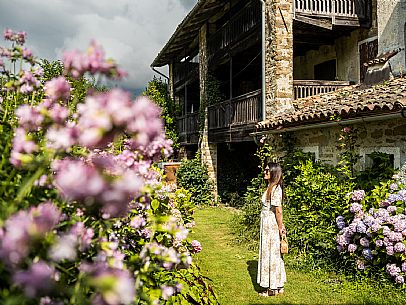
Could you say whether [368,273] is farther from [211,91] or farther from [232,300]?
[211,91]

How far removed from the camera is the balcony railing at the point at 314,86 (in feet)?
35.3

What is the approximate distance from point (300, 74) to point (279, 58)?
16.7ft

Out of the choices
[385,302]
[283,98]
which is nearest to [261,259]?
[385,302]

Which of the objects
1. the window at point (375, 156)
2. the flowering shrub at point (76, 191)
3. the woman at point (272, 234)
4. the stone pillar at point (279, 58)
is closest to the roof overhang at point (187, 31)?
the stone pillar at point (279, 58)

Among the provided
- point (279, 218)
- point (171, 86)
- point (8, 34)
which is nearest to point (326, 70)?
point (279, 218)

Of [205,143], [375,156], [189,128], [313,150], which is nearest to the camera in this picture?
[375,156]

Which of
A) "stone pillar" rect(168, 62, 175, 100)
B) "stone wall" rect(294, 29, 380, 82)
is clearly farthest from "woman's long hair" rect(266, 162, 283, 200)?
"stone pillar" rect(168, 62, 175, 100)

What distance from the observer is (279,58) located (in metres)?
10.4

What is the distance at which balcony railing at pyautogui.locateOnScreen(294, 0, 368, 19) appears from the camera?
1099 cm

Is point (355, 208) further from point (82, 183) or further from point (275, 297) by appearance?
point (82, 183)

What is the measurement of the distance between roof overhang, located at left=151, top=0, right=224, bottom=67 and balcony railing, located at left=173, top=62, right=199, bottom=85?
0.66 m

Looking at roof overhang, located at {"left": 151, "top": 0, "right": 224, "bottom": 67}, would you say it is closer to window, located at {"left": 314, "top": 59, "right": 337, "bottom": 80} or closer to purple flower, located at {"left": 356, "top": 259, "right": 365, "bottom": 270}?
window, located at {"left": 314, "top": 59, "right": 337, "bottom": 80}

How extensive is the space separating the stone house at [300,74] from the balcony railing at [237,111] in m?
0.03

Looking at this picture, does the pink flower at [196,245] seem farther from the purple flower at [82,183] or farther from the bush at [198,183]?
the bush at [198,183]
